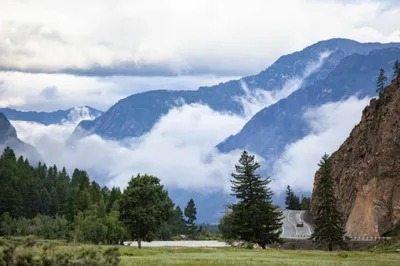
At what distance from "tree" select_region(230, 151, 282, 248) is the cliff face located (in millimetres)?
37039

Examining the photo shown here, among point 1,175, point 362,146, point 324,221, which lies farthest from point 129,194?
point 1,175

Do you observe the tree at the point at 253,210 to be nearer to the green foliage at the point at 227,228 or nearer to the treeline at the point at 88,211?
the green foliage at the point at 227,228

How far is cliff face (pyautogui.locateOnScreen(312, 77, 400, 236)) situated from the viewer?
425 ft

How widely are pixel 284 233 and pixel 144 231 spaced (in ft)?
214

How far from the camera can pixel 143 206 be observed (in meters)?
101

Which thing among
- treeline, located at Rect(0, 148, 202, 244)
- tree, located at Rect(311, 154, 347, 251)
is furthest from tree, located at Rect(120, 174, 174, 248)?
tree, located at Rect(311, 154, 347, 251)

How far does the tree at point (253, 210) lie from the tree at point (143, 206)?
1164 cm

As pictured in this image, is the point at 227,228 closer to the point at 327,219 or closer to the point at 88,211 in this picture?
the point at 88,211

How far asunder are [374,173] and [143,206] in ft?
190

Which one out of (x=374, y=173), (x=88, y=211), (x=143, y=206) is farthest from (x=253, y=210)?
(x=88, y=211)

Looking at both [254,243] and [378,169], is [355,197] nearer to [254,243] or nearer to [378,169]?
[378,169]

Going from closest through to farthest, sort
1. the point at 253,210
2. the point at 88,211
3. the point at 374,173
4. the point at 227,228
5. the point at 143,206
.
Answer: the point at 253,210
the point at 143,206
the point at 374,173
the point at 227,228
the point at 88,211

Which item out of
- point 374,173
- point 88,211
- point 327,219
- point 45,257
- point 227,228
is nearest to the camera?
point 45,257

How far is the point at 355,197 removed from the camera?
14350cm
